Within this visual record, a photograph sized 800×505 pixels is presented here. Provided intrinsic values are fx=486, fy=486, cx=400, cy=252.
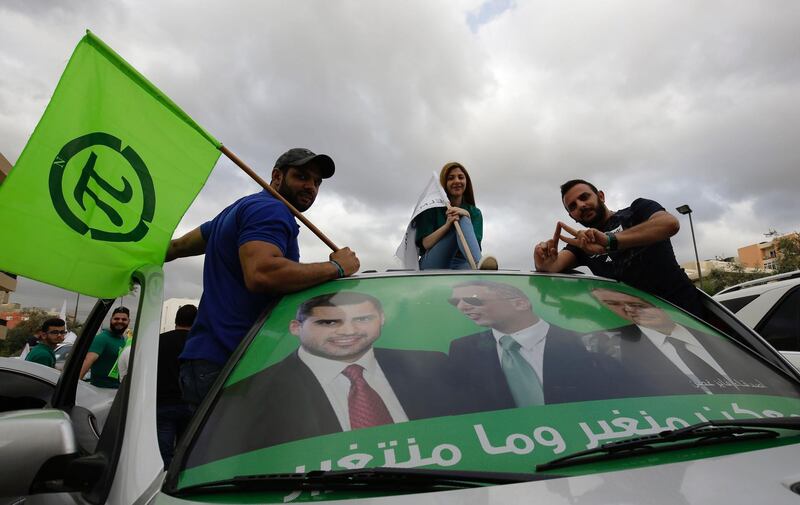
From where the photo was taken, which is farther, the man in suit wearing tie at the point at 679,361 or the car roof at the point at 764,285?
the car roof at the point at 764,285

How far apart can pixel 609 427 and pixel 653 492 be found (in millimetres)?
267

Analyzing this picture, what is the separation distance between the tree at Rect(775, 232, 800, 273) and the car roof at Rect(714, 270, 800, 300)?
26.6 metres

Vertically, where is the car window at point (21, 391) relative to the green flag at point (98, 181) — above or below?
below

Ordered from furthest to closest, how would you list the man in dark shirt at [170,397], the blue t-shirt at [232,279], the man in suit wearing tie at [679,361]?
the man in dark shirt at [170,397], the blue t-shirt at [232,279], the man in suit wearing tie at [679,361]

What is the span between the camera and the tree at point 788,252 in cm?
2603

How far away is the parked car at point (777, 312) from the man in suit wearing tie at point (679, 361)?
2907 mm

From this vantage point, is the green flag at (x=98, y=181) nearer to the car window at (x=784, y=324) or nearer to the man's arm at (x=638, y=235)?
the man's arm at (x=638, y=235)

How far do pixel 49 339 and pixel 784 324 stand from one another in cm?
929

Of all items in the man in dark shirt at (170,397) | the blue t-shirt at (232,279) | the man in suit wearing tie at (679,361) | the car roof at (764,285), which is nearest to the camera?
the man in suit wearing tie at (679,361)

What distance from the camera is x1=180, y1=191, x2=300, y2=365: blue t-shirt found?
2.08m

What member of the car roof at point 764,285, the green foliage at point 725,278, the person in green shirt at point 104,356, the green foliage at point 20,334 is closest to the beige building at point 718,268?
the green foliage at point 725,278

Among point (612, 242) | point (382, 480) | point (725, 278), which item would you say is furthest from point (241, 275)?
point (725, 278)

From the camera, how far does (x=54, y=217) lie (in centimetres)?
193

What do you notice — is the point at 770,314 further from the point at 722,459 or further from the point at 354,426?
the point at 354,426
